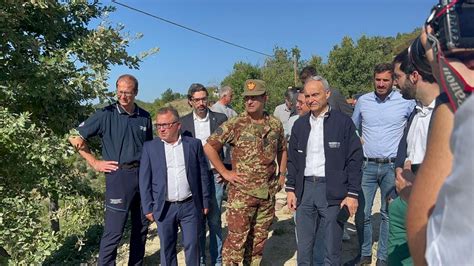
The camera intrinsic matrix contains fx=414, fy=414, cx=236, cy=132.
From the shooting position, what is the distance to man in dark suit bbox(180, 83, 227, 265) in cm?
487

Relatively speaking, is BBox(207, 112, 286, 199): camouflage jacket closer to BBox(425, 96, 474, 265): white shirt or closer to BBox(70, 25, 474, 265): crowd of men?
BBox(70, 25, 474, 265): crowd of men

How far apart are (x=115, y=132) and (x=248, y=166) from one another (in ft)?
4.59

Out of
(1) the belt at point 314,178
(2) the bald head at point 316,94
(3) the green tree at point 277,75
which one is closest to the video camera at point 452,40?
(2) the bald head at point 316,94

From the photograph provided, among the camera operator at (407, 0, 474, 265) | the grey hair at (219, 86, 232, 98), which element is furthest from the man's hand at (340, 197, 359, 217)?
the grey hair at (219, 86, 232, 98)

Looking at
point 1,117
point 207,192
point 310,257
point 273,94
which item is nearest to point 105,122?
point 1,117

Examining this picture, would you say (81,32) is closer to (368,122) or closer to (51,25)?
(51,25)

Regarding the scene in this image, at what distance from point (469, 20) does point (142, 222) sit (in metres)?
4.03

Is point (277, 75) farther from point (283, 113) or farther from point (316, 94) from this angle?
point (316, 94)

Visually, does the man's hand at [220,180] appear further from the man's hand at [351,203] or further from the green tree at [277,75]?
the green tree at [277,75]

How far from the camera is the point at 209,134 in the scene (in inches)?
200

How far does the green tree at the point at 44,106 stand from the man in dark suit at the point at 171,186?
2.47ft

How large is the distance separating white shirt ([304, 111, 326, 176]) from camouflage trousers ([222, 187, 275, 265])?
2.25ft

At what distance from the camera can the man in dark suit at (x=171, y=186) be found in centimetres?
407

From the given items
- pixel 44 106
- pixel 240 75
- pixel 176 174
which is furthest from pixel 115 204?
pixel 240 75
